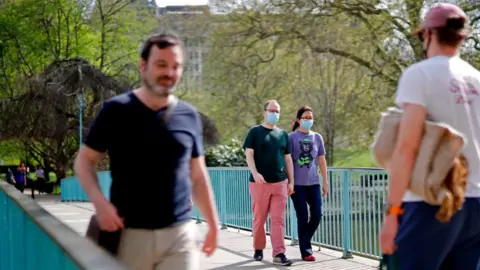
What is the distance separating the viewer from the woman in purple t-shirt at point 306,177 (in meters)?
10.8

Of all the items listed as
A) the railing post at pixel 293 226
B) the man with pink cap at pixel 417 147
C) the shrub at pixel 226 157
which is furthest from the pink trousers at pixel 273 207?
the shrub at pixel 226 157

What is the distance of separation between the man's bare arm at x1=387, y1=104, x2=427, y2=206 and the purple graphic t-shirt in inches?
269

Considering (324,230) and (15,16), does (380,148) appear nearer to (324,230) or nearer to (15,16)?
(324,230)

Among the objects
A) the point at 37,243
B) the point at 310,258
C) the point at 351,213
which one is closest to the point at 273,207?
the point at 310,258

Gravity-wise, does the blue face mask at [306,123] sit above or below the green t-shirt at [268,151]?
above

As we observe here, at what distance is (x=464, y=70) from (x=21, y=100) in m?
42.2

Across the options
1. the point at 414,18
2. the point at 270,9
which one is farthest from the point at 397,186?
the point at 270,9

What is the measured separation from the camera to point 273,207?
10.6 m

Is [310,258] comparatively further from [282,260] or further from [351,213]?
[351,213]

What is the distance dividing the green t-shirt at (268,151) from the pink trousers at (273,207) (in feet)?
0.39

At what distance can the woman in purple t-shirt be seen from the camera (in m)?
10.8

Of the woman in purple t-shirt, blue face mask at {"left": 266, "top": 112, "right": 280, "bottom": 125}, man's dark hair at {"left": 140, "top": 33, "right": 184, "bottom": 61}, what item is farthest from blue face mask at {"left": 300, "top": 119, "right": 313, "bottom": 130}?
man's dark hair at {"left": 140, "top": 33, "right": 184, "bottom": 61}

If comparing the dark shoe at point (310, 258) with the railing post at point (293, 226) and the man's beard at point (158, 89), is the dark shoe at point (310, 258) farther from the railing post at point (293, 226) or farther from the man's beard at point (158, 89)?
the man's beard at point (158, 89)

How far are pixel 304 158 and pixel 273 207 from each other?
69 cm
